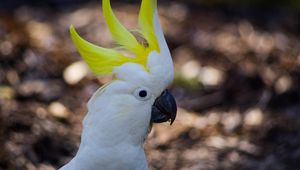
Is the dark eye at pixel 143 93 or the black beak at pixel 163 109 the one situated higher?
the dark eye at pixel 143 93

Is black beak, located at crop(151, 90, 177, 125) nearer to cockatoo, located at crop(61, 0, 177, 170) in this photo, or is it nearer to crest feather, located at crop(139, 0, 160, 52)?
cockatoo, located at crop(61, 0, 177, 170)

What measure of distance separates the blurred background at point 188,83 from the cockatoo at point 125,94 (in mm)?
Result: 1321

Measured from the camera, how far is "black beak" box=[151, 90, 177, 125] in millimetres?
3377

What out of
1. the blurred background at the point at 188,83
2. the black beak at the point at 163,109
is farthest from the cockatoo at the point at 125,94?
the blurred background at the point at 188,83

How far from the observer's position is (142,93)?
3.30 m

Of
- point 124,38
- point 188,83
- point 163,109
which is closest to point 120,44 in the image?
point 124,38

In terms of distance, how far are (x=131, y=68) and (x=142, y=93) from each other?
4.5 inches

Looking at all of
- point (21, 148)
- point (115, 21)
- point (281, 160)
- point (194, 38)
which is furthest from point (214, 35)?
point (115, 21)

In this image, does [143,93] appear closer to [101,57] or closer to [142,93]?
[142,93]

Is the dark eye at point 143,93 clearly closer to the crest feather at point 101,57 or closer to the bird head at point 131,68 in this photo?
the bird head at point 131,68

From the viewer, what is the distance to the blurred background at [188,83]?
516 centimetres

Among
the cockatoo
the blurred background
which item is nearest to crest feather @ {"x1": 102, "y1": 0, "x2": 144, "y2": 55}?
the cockatoo

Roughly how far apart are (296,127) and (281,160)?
0.53 metres

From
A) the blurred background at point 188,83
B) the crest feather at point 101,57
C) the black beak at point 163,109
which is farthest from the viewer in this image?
the blurred background at point 188,83
